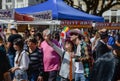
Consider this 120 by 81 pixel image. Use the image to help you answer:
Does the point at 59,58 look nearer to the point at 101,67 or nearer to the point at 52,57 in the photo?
the point at 52,57

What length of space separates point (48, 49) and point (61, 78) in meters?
1.29

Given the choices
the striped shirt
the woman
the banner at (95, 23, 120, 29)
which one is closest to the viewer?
the woman

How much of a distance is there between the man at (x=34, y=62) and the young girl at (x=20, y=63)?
76cm

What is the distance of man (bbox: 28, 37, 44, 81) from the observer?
9.84 m

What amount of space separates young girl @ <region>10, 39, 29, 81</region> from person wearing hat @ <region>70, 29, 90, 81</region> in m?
1.14

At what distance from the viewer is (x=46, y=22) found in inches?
620

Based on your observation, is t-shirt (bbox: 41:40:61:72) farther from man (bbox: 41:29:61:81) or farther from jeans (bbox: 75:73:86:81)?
jeans (bbox: 75:73:86:81)

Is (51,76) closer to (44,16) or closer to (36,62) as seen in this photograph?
(36,62)

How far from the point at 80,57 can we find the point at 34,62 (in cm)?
110

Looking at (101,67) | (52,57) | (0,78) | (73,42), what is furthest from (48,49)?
(101,67)

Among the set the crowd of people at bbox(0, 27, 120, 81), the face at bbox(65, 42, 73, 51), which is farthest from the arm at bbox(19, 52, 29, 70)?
the face at bbox(65, 42, 73, 51)

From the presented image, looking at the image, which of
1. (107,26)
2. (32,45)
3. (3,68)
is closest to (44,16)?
(107,26)

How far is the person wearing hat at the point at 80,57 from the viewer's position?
9406 millimetres

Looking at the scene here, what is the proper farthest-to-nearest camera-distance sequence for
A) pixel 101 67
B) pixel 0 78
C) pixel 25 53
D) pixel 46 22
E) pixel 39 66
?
pixel 46 22
pixel 39 66
pixel 25 53
pixel 0 78
pixel 101 67
